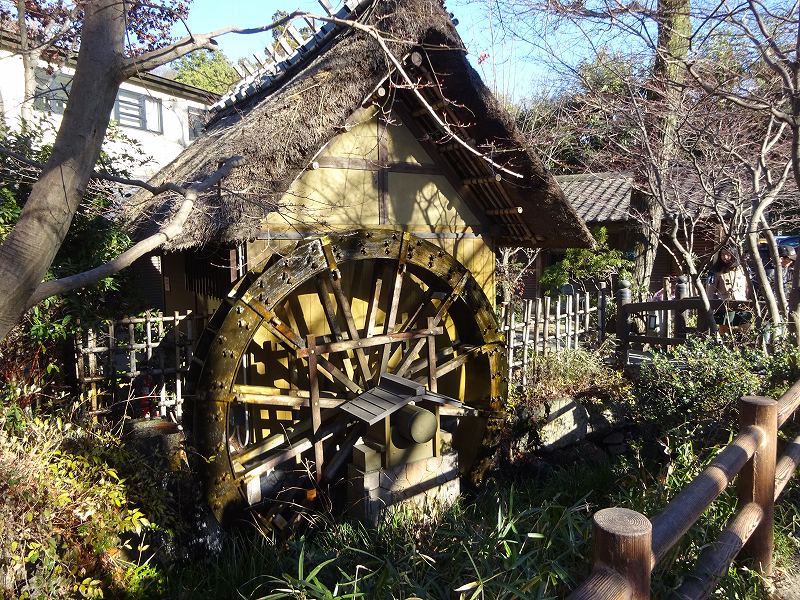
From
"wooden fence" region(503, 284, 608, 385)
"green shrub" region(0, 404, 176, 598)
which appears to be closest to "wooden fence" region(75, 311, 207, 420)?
"green shrub" region(0, 404, 176, 598)

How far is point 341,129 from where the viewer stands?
197 inches

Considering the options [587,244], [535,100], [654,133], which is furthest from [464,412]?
[535,100]

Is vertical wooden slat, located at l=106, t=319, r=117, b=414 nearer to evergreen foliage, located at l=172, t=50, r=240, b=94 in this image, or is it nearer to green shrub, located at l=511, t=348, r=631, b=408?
green shrub, located at l=511, t=348, r=631, b=408

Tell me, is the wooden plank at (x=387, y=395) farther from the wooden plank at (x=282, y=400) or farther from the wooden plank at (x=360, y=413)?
the wooden plank at (x=282, y=400)

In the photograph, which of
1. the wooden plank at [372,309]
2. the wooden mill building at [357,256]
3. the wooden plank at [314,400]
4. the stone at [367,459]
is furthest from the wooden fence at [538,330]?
the wooden plank at [314,400]

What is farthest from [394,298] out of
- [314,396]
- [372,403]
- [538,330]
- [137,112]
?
[137,112]

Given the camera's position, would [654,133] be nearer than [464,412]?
No

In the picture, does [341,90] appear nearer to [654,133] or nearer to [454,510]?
[454,510]

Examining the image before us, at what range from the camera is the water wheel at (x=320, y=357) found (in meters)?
4.53

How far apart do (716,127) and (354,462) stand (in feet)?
20.2

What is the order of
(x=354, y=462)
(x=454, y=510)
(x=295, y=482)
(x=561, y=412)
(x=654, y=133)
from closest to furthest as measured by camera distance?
(x=454, y=510)
(x=354, y=462)
(x=295, y=482)
(x=561, y=412)
(x=654, y=133)

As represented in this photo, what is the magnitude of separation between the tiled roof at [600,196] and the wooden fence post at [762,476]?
9.06 metres

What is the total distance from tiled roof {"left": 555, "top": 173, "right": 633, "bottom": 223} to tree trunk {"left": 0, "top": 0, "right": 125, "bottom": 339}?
10229 mm

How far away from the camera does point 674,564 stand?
127 inches
